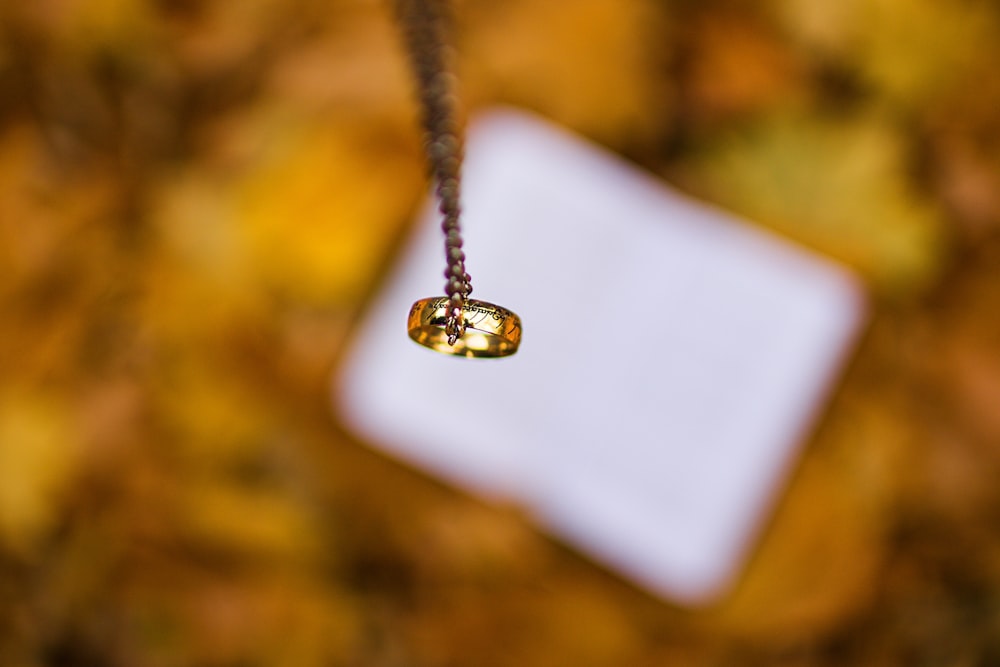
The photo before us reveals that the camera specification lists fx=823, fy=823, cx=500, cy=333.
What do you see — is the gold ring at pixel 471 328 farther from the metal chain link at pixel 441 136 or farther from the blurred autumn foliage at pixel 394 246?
the blurred autumn foliage at pixel 394 246

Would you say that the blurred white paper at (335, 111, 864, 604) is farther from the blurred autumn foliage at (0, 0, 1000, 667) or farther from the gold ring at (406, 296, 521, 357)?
the gold ring at (406, 296, 521, 357)

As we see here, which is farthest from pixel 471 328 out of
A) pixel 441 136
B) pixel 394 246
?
pixel 394 246

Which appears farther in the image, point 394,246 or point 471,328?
point 394,246

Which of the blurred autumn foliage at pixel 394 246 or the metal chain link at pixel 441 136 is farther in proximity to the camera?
the blurred autumn foliage at pixel 394 246

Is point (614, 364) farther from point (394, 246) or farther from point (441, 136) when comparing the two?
point (441, 136)

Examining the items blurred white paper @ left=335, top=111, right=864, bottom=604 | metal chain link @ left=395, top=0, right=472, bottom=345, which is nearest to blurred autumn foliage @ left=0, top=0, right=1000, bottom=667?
blurred white paper @ left=335, top=111, right=864, bottom=604

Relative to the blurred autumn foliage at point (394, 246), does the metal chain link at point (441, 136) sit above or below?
below

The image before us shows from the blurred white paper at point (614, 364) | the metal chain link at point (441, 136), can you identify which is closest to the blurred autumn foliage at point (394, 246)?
the blurred white paper at point (614, 364)
